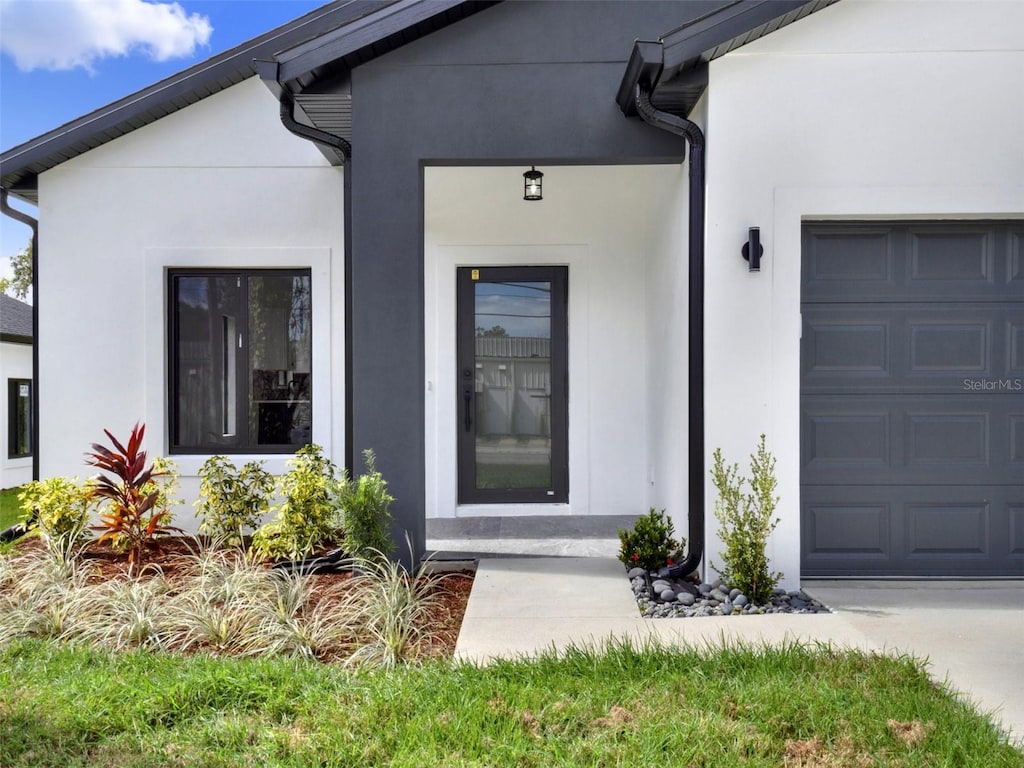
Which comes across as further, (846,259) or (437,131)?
(437,131)


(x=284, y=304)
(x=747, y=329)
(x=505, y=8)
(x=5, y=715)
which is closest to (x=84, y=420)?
(x=284, y=304)

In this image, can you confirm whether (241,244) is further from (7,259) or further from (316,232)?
(7,259)

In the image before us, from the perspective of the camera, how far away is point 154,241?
264 inches

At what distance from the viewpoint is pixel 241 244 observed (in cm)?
673

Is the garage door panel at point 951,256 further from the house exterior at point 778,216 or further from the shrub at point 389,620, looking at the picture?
the shrub at point 389,620

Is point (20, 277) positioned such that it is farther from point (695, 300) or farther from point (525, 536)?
point (695, 300)

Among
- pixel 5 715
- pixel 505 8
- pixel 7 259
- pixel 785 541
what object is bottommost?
pixel 5 715

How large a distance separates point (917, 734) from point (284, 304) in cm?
590

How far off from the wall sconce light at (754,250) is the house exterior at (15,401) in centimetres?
1088

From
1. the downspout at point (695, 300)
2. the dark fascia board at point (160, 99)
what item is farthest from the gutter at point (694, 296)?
the dark fascia board at point (160, 99)

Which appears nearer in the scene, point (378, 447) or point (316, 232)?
point (378, 447)

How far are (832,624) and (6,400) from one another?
12352 millimetres

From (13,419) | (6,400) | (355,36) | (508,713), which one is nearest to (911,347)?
(508,713)

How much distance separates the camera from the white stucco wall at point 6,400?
11336 mm
